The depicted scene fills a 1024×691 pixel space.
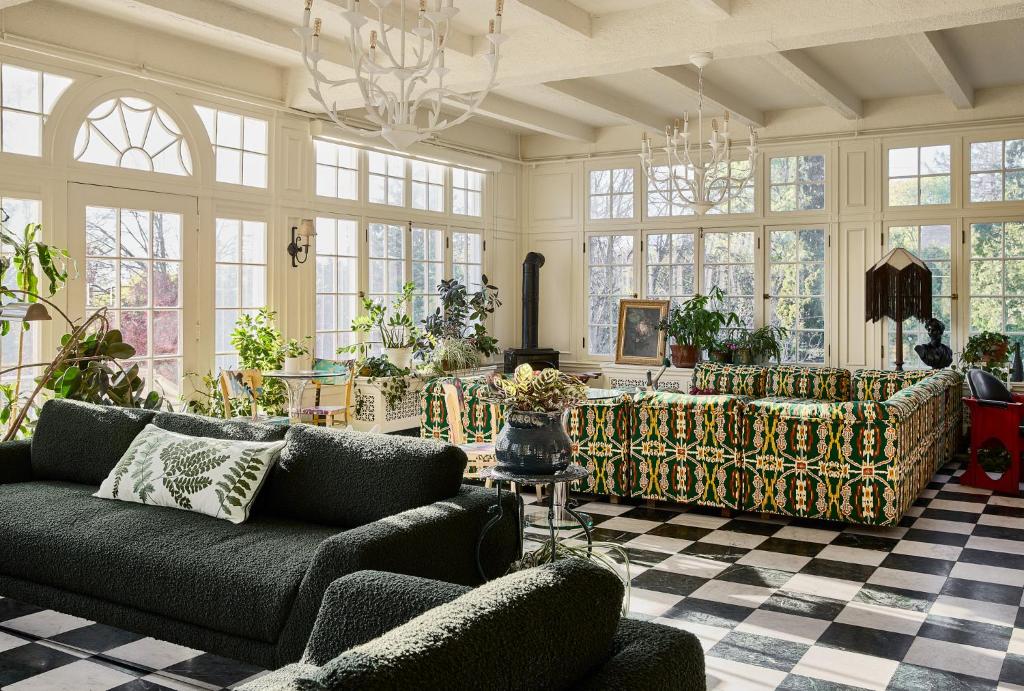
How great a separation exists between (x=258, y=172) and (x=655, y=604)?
5316mm

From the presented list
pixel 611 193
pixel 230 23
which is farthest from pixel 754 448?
pixel 611 193

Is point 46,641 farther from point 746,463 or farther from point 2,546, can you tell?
point 746,463

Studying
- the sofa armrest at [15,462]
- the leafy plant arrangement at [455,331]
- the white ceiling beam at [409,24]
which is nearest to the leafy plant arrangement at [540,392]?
the sofa armrest at [15,462]

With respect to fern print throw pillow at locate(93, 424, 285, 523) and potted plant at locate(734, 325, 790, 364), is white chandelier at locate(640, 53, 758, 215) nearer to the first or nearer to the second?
potted plant at locate(734, 325, 790, 364)

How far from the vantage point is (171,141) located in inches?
279

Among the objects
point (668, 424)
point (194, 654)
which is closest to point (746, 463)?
point (668, 424)

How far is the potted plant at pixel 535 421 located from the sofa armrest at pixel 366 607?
1213 mm

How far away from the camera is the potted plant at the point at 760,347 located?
9555 mm

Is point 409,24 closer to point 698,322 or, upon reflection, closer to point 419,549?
point 419,549

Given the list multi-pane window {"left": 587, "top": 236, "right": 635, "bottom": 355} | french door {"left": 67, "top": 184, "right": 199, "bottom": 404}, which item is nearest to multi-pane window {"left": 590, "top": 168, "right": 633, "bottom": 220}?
multi-pane window {"left": 587, "top": 236, "right": 635, "bottom": 355}

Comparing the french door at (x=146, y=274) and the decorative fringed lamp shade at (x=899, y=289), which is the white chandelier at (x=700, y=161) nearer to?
the decorative fringed lamp shade at (x=899, y=289)

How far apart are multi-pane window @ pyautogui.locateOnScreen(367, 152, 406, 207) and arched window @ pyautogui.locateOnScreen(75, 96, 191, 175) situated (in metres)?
2.22

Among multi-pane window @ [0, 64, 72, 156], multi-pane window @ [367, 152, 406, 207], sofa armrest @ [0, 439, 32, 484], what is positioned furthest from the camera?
multi-pane window @ [367, 152, 406, 207]

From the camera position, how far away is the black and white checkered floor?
3.39m
